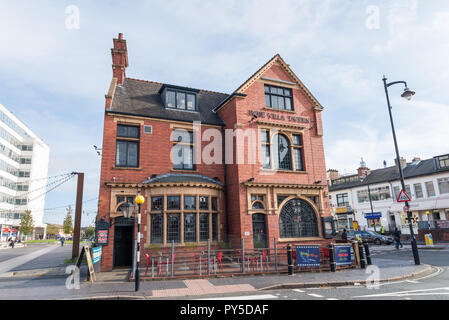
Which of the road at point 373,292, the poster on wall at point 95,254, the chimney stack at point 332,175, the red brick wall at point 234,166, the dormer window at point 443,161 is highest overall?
the chimney stack at point 332,175

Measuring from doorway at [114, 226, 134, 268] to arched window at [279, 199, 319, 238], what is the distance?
895cm

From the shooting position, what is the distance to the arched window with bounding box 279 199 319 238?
17.8 meters

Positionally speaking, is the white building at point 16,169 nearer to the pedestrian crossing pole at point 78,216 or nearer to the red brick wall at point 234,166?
the pedestrian crossing pole at point 78,216

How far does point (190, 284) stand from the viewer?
36.3ft

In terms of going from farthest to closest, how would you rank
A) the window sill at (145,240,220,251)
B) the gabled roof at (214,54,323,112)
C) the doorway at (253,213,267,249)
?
the gabled roof at (214,54,323,112)
the doorway at (253,213,267,249)
the window sill at (145,240,220,251)

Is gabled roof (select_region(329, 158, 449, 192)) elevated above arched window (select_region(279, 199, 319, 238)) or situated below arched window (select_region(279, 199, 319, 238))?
above

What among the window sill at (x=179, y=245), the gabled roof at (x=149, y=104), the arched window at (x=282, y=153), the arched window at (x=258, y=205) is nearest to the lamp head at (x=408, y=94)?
the arched window at (x=282, y=153)

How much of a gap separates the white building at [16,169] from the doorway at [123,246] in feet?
171

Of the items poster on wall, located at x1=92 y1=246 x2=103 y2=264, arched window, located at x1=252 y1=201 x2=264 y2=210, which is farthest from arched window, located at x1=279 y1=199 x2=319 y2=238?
poster on wall, located at x1=92 y1=246 x2=103 y2=264

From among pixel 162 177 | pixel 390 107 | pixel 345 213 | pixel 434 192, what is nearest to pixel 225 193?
pixel 162 177

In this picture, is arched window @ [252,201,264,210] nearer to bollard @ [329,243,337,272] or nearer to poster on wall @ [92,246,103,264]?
bollard @ [329,243,337,272]

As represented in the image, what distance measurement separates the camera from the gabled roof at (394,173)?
36.4 meters

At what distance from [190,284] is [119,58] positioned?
15745 millimetres
